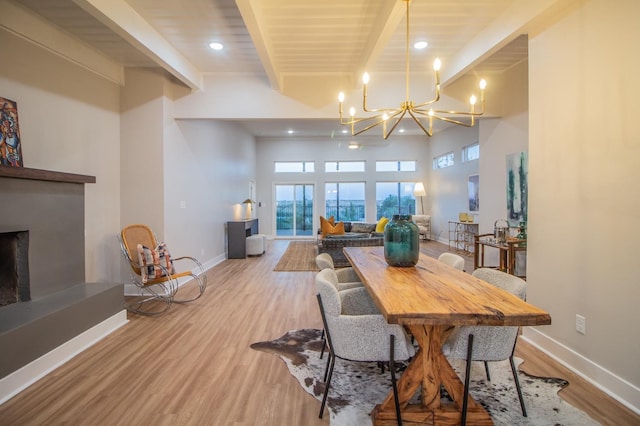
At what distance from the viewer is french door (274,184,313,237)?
10859mm

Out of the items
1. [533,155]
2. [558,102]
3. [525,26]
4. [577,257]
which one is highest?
[525,26]

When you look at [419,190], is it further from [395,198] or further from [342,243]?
[342,243]

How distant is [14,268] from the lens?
2605 millimetres

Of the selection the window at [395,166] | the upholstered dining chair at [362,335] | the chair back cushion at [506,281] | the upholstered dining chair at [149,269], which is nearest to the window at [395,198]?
the window at [395,166]

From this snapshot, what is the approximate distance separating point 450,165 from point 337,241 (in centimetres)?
503

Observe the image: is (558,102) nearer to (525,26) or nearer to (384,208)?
(525,26)

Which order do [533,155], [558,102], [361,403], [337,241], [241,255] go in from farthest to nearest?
[241,255] < [337,241] < [533,155] < [558,102] < [361,403]

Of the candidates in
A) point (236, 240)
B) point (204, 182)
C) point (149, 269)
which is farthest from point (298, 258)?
point (149, 269)

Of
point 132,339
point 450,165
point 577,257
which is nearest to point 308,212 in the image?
point 450,165

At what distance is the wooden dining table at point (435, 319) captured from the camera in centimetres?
142

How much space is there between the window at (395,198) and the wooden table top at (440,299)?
8.58 m

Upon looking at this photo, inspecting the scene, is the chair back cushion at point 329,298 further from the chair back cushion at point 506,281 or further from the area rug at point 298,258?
the area rug at point 298,258

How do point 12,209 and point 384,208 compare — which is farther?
point 384,208

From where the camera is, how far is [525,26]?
2.80 m
